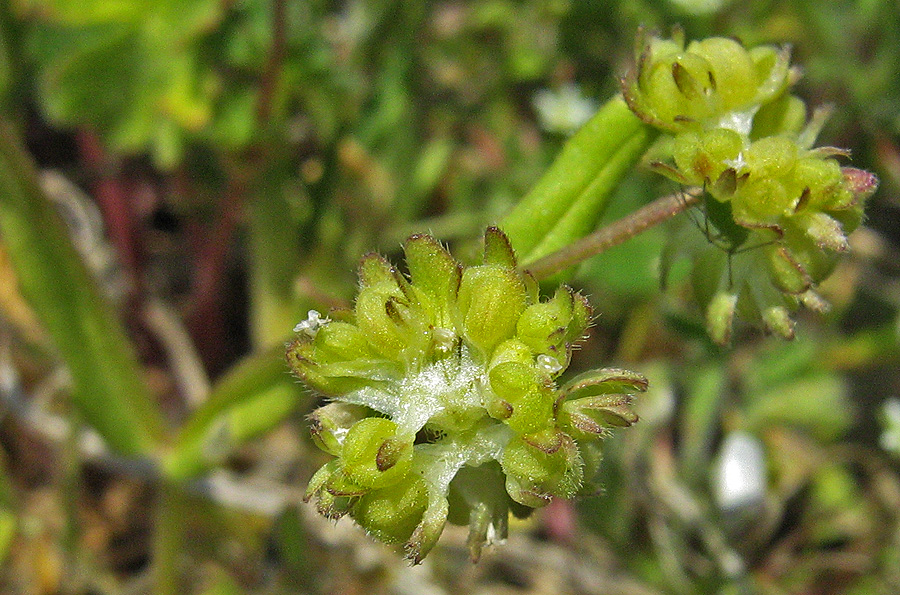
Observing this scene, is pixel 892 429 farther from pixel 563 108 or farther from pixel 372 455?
pixel 372 455

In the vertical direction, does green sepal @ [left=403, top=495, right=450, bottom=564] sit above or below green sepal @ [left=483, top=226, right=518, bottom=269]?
below

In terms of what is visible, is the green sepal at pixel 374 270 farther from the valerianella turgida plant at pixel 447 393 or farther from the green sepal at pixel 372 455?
the green sepal at pixel 372 455

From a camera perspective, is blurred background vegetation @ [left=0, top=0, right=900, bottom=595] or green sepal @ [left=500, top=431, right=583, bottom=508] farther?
blurred background vegetation @ [left=0, top=0, right=900, bottom=595]

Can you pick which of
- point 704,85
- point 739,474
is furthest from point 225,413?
point 739,474

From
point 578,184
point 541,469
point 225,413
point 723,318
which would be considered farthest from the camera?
point 225,413

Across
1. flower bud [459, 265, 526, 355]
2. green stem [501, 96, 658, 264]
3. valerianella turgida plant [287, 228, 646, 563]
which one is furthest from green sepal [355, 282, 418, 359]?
green stem [501, 96, 658, 264]

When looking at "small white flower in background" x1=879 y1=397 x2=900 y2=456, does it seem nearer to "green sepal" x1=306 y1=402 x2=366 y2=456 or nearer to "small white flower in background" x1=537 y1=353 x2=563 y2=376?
"small white flower in background" x1=537 y1=353 x2=563 y2=376

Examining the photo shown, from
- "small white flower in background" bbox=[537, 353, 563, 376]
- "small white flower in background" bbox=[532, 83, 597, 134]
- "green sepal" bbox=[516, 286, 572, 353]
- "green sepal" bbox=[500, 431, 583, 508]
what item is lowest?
"green sepal" bbox=[500, 431, 583, 508]
